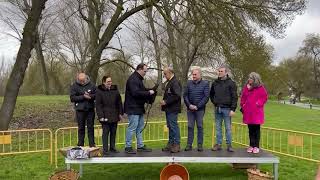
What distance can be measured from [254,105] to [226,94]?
0.61 m

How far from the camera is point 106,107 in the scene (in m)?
8.61

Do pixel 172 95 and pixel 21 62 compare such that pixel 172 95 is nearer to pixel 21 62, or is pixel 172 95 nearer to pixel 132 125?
pixel 132 125

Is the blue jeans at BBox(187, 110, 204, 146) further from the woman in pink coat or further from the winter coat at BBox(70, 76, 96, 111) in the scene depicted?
the winter coat at BBox(70, 76, 96, 111)

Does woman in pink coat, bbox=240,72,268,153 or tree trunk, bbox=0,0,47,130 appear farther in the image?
tree trunk, bbox=0,0,47,130

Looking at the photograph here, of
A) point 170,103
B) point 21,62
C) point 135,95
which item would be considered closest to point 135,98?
point 135,95

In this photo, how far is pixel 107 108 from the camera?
8602mm

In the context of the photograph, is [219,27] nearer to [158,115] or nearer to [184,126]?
[184,126]

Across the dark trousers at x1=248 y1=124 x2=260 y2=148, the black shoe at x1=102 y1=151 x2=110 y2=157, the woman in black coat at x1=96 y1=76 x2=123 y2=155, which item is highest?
the woman in black coat at x1=96 y1=76 x2=123 y2=155

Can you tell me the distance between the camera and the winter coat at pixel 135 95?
27.8 ft

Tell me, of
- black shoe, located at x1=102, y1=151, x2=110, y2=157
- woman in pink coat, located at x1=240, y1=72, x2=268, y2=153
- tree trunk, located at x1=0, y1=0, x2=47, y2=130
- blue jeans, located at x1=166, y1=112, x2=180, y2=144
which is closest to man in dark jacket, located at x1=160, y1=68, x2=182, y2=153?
blue jeans, located at x1=166, y1=112, x2=180, y2=144

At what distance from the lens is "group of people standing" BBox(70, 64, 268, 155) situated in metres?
8.60

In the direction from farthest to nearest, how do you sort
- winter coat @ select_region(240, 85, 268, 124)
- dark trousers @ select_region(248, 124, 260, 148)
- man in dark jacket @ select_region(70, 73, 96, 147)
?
man in dark jacket @ select_region(70, 73, 96, 147) → dark trousers @ select_region(248, 124, 260, 148) → winter coat @ select_region(240, 85, 268, 124)

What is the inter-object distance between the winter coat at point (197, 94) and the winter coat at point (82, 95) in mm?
1978

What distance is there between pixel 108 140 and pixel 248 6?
7963mm
